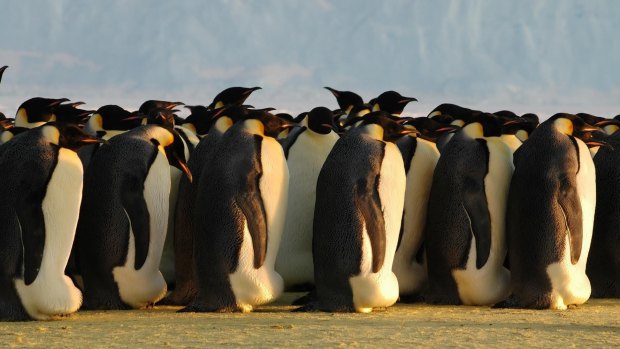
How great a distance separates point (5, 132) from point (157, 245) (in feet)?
7.39

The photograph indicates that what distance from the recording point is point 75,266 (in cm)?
839

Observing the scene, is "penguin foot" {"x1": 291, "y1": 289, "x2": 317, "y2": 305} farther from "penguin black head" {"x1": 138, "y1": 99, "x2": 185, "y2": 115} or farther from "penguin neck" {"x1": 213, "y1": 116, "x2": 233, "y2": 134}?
"penguin black head" {"x1": 138, "y1": 99, "x2": 185, "y2": 115}

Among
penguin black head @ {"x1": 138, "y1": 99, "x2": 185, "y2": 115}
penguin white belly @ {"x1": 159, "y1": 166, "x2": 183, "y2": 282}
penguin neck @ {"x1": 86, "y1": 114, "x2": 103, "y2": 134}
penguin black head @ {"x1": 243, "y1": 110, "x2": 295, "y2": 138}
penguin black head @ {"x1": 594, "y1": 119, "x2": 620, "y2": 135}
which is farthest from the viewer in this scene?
penguin black head @ {"x1": 138, "y1": 99, "x2": 185, "y2": 115}

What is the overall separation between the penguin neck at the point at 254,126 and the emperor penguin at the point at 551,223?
1564 mm

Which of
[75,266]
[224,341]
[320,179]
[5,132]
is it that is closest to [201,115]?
[5,132]

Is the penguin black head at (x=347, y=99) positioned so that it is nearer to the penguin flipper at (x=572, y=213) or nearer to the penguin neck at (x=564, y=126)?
the penguin neck at (x=564, y=126)

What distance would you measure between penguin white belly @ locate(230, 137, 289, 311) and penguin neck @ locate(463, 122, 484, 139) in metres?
1.28

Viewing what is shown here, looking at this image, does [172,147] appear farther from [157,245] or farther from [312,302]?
[312,302]

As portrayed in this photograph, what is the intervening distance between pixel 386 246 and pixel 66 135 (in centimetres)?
192

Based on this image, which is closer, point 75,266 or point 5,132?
point 75,266

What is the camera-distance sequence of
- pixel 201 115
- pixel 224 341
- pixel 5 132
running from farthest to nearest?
1. pixel 201 115
2. pixel 5 132
3. pixel 224 341

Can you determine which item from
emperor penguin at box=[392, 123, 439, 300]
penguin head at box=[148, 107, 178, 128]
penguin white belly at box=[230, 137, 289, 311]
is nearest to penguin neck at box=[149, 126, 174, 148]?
penguin head at box=[148, 107, 178, 128]

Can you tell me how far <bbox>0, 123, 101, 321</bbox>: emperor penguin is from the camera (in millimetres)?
6699

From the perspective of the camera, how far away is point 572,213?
7.57 meters
